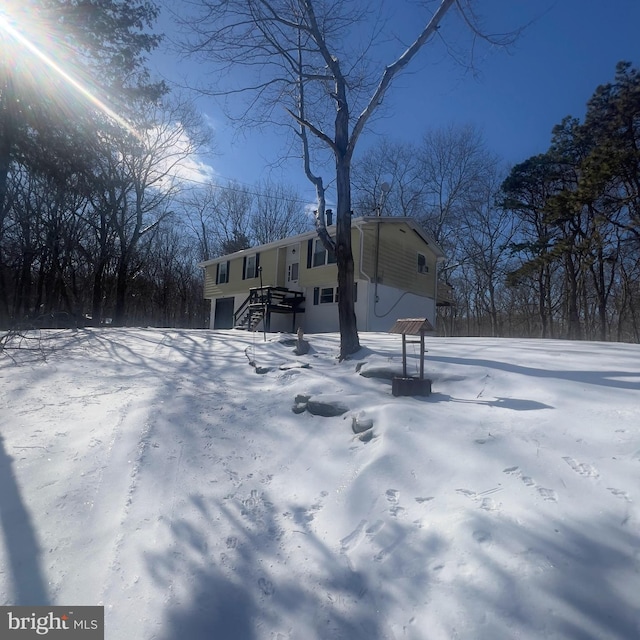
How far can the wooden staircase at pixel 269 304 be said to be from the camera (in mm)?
16812

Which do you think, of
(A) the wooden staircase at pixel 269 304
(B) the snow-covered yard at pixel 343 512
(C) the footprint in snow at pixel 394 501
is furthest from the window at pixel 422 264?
(C) the footprint in snow at pixel 394 501

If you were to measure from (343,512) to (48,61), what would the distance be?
11341 mm

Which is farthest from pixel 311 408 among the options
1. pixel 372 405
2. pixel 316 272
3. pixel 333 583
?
pixel 316 272

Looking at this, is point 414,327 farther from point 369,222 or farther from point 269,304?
point 269,304

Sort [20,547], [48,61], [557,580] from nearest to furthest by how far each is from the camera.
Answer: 1. [557,580]
2. [20,547]
3. [48,61]

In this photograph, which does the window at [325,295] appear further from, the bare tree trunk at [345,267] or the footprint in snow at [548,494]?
the footprint in snow at [548,494]

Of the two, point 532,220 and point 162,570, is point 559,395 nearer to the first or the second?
point 162,570

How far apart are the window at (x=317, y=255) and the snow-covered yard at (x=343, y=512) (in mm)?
12344

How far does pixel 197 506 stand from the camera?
2.97 metres

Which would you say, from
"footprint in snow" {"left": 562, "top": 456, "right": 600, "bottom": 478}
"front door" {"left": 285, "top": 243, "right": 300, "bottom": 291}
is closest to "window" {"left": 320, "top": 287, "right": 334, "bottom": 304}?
"front door" {"left": 285, "top": 243, "right": 300, "bottom": 291}

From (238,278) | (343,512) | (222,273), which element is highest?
(222,273)

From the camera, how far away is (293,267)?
1898cm

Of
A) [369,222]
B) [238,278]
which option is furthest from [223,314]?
[369,222]

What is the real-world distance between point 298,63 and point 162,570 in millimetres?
9624
